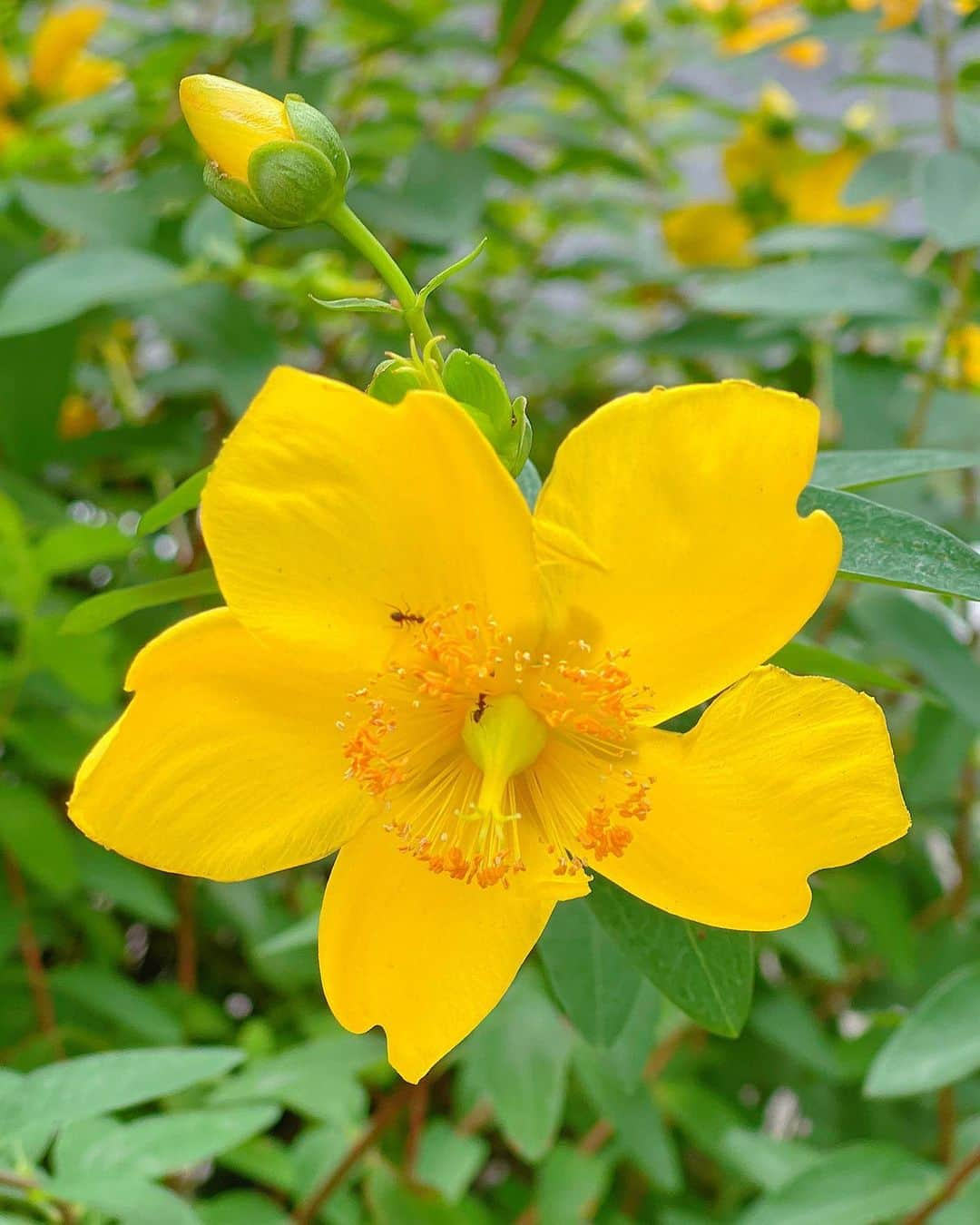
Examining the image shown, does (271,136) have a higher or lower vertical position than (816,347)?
higher

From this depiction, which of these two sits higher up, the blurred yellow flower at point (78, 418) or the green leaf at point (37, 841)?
the green leaf at point (37, 841)

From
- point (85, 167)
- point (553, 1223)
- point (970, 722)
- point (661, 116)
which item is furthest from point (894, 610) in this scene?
point (661, 116)

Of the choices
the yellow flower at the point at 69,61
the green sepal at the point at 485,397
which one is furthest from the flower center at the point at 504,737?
the yellow flower at the point at 69,61

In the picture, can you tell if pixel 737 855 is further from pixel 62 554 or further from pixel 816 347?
pixel 816 347

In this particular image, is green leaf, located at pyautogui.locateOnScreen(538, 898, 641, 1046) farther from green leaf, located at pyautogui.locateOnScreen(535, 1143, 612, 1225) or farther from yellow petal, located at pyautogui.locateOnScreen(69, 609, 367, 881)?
green leaf, located at pyautogui.locateOnScreen(535, 1143, 612, 1225)

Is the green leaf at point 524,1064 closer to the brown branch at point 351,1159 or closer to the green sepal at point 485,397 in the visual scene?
the brown branch at point 351,1159

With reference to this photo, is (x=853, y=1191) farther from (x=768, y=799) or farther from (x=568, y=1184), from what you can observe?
(x=768, y=799)

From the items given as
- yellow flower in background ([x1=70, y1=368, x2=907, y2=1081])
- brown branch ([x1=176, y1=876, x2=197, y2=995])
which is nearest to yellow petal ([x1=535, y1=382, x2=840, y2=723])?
yellow flower in background ([x1=70, y1=368, x2=907, y2=1081])
